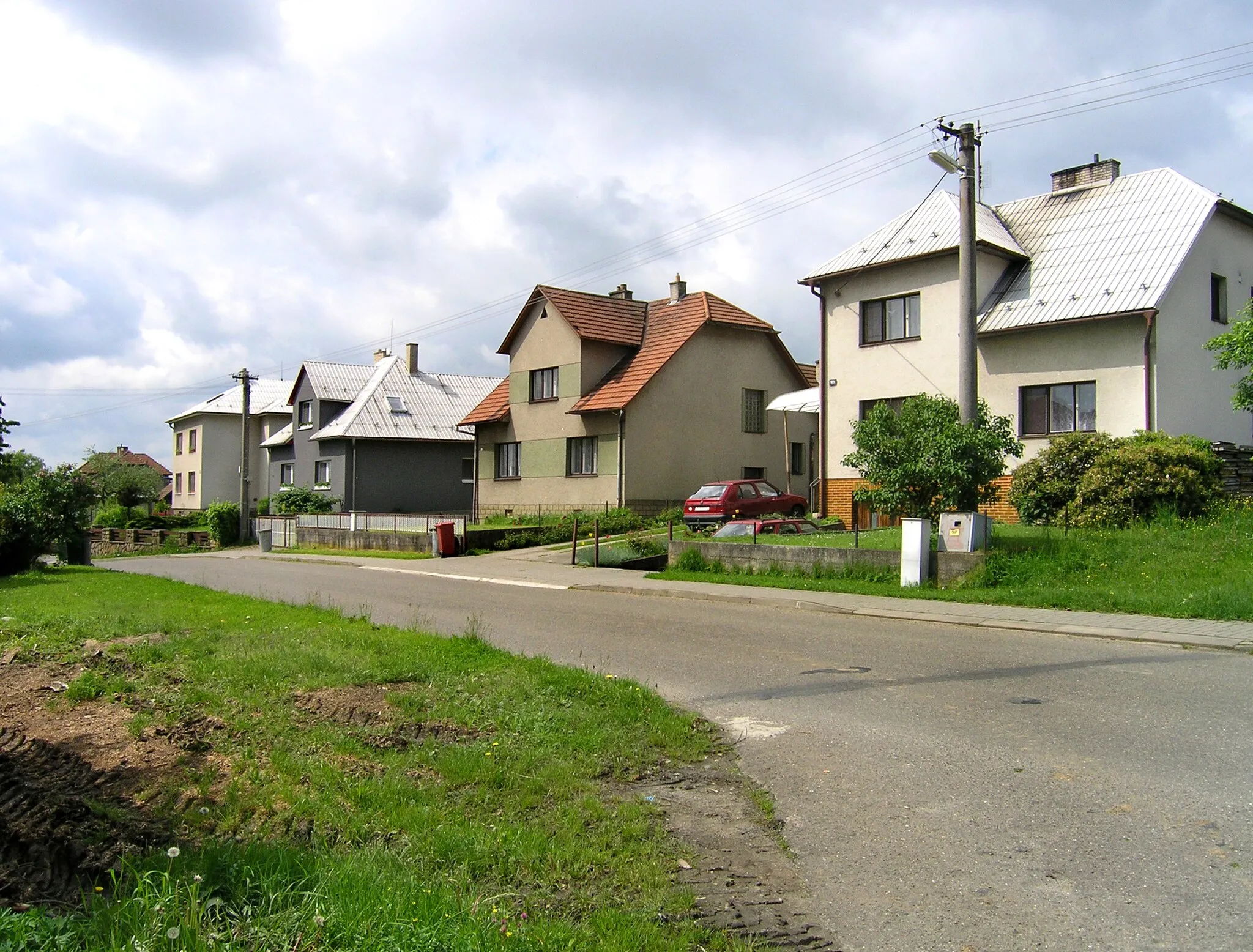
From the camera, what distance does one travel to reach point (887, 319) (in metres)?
28.0

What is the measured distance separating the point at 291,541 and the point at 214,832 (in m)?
37.5

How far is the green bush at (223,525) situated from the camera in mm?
44719

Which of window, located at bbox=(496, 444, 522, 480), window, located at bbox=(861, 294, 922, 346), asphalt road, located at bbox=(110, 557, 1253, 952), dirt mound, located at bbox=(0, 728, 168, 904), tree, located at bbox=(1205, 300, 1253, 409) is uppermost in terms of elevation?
window, located at bbox=(861, 294, 922, 346)

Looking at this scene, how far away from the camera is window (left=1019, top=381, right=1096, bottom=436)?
2392cm

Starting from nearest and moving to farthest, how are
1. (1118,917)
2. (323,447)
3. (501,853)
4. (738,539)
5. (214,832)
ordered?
(1118,917)
(501,853)
(214,832)
(738,539)
(323,447)

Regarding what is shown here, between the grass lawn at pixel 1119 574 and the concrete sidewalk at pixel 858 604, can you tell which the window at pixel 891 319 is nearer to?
the concrete sidewalk at pixel 858 604

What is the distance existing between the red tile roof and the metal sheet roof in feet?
65.4

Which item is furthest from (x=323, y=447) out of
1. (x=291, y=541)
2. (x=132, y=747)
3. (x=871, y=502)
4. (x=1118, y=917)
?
(x=1118, y=917)

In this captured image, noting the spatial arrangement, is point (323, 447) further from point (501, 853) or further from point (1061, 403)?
point (501, 853)

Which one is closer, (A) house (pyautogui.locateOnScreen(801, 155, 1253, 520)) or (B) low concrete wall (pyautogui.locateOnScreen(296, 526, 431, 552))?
(A) house (pyautogui.locateOnScreen(801, 155, 1253, 520))

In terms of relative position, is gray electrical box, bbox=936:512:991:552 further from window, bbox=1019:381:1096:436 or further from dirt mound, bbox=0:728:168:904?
dirt mound, bbox=0:728:168:904

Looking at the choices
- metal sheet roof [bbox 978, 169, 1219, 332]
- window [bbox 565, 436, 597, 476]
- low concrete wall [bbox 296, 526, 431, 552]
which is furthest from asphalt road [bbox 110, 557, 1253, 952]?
window [bbox 565, 436, 597, 476]

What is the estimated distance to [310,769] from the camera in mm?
5879

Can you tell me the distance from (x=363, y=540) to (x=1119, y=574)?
85.2ft
